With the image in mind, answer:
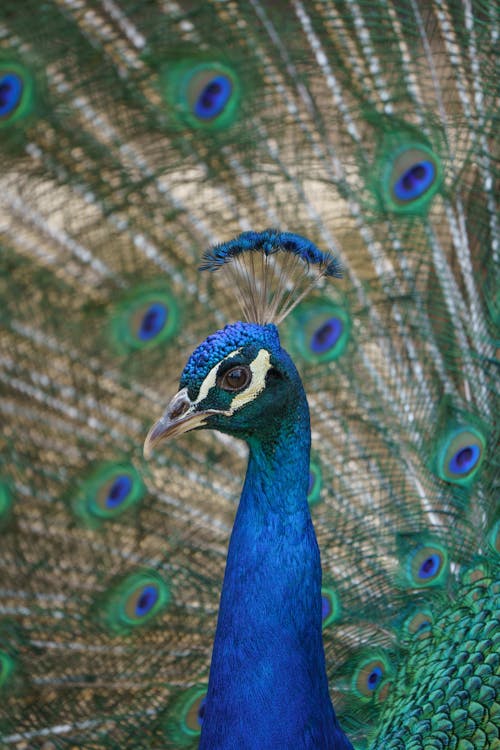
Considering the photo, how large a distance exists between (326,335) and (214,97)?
17.9 inches

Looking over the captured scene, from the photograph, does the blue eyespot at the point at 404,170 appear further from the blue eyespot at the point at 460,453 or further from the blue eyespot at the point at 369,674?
the blue eyespot at the point at 369,674

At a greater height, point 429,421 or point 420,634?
point 429,421

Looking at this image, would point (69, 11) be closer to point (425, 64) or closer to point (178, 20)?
point (178, 20)

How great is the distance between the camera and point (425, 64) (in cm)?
162

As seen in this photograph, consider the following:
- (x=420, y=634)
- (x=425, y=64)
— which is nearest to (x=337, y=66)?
(x=425, y=64)

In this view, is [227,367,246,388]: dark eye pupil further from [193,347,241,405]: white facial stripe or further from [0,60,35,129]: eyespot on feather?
[0,60,35,129]: eyespot on feather

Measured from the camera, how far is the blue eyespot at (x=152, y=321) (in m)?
1.54

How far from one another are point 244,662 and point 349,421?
0.71 metres

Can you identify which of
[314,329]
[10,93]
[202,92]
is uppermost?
[202,92]

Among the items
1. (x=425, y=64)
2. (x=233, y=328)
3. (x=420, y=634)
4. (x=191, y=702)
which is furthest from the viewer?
(x=425, y=64)

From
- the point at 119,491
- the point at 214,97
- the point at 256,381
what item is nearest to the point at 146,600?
the point at 119,491

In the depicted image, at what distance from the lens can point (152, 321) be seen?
154 centimetres

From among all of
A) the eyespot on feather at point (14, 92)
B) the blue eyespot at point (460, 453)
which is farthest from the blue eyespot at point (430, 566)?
the eyespot on feather at point (14, 92)

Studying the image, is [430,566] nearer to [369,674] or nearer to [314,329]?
[369,674]
